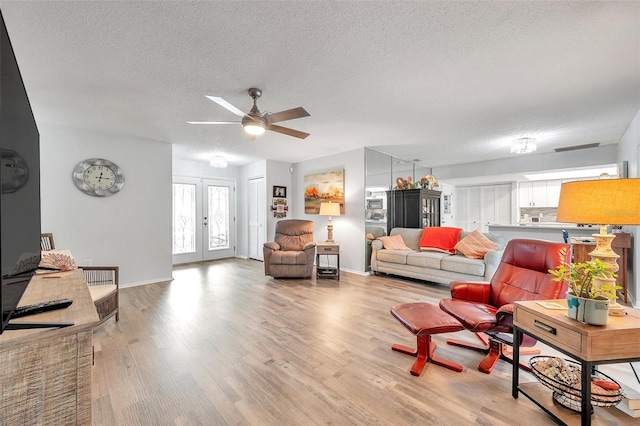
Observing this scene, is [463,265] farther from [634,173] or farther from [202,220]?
[202,220]

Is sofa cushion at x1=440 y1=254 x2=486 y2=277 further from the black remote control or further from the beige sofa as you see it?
the black remote control

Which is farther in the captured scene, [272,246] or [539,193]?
[539,193]

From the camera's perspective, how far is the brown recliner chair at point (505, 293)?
1.89 meters

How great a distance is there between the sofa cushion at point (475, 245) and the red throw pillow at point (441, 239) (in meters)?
0.21

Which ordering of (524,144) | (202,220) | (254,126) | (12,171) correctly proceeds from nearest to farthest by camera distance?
(12,171) < (254,126) < (524,144) < (202,220)

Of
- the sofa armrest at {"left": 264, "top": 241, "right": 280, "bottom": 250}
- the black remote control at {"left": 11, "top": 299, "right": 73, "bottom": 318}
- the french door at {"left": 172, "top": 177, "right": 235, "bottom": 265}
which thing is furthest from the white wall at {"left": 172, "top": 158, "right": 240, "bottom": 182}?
the black remote control at {"left": 11, "top": 299, "right": 73, "bottom": 318}

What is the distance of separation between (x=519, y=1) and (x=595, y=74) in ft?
4.94

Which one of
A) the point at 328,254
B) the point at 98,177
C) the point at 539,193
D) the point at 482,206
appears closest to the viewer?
the point at 98,177

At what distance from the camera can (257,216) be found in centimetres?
652

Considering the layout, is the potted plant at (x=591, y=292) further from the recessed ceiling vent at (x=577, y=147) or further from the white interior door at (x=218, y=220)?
the white interior door at (x=218, y=220)

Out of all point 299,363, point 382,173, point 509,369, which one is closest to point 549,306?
point 509,369

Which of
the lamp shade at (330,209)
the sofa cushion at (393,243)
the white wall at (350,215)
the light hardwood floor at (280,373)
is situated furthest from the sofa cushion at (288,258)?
the sofa cushion at (393,243)

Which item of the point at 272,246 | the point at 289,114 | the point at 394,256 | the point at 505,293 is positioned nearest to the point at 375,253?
the point at 394,256

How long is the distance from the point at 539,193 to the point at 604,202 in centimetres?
625
